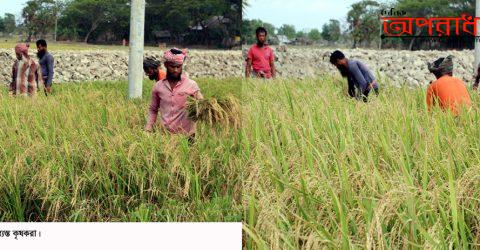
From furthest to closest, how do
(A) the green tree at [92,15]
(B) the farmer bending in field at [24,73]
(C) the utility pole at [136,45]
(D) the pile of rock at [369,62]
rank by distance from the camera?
(D) the pile of rock at [369,62] < (B) the farmer bending in field at [24,73] < (A) the green tree at [92,15] < (C) the utility pole at [136,45]

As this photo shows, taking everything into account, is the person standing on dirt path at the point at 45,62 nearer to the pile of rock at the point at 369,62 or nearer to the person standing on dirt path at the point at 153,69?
the person standing on dirt path at the point at 153,69

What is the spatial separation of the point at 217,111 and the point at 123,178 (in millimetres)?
742

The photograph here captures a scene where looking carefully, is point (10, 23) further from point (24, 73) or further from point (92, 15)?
point (92, 15)

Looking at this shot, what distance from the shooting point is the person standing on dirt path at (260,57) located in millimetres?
7859

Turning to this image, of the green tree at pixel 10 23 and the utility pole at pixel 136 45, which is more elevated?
the green tree at pixel 10 23

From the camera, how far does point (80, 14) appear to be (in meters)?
7.62

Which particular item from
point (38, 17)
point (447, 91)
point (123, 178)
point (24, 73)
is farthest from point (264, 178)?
point (38, 17)

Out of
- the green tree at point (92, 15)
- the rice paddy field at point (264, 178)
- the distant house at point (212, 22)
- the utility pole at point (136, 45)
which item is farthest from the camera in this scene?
the green tree at point (92, 15)

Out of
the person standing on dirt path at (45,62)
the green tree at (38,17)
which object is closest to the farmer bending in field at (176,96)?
the person standing on dirt path at (45,62)

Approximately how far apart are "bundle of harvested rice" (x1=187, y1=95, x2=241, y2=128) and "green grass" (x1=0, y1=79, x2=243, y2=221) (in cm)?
10

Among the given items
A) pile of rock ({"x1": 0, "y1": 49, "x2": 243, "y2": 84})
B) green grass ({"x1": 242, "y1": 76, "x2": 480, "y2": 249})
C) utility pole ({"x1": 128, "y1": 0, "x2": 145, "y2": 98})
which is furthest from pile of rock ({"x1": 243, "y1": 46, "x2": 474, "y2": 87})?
green grass ({"x1": 242, "y1": 76, "x2": 480, "y2": 249})

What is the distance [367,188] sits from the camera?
9.48 feet

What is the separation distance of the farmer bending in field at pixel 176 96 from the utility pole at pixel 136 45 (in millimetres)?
2649

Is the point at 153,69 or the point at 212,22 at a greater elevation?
the point at 212,22
